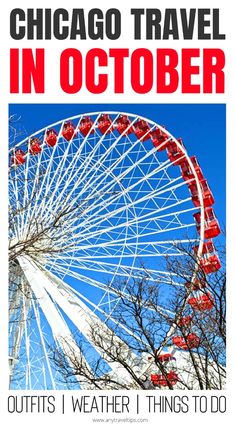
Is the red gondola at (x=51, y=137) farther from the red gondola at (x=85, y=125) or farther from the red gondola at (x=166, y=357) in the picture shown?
the red gondola at (x=166, y=357)

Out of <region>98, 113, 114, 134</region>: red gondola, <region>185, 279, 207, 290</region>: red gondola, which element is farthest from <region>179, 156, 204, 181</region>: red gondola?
<region>185, 279, 207, 290</region>: red gondola

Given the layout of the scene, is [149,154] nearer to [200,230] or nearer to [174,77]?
[200,230]

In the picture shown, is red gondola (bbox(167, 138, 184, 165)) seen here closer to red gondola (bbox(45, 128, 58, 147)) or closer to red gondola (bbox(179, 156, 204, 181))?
red gondola (bbox(179, 156, 204, 181))

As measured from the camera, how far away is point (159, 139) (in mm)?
22516

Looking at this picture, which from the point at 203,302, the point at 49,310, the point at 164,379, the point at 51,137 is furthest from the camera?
the point at 51,137

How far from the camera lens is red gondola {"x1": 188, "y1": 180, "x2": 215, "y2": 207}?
70.3ft

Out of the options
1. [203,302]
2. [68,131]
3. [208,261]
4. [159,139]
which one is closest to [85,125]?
[68,131]

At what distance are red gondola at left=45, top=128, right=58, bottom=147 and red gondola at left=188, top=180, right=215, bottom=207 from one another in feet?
16.4

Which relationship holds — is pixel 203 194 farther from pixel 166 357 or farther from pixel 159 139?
pixel 166 357

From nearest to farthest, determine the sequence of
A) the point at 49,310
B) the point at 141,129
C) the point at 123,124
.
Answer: the point at 49,310
the point at 123,124
the point at 141,129

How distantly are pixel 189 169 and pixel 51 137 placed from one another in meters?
4.96

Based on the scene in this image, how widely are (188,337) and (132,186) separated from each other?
8.31 metres

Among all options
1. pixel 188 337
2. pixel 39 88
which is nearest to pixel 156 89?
pixel 39 88

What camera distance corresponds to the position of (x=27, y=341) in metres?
16.7
